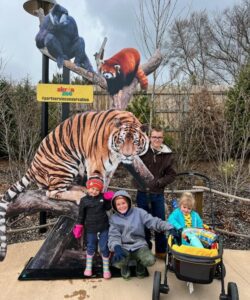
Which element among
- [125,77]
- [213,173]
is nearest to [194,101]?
[213,173]

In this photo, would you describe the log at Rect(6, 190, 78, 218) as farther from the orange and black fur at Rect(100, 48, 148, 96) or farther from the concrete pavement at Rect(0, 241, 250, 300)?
the orange and black fur at Rect(100, 48, 148, 96)

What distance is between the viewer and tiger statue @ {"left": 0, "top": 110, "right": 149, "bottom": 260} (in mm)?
3834

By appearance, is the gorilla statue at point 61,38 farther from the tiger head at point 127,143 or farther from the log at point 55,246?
the log at point 55,246

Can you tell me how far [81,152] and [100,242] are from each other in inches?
44.0

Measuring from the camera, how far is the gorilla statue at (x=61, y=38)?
13.1 ft

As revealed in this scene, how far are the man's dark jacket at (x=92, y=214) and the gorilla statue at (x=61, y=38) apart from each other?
1696 mm

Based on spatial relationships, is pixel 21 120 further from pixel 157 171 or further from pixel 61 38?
pixel 157 171

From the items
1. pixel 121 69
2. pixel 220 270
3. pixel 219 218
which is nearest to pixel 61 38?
pixel 121 69

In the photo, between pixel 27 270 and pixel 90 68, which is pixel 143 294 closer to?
pixel 27 270

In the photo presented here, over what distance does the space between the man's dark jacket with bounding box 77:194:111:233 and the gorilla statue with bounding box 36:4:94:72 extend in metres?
1.70

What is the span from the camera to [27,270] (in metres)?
3.50

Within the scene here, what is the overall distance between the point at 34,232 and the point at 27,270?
6.22 ft

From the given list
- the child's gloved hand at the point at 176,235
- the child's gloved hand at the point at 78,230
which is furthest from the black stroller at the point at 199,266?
the child's gloved hand at the point at 78,230

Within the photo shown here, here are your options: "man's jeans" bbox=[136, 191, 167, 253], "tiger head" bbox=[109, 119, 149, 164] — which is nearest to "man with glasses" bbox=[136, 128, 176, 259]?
"man's jeans" bbox=[136, 191, 167, 253]
